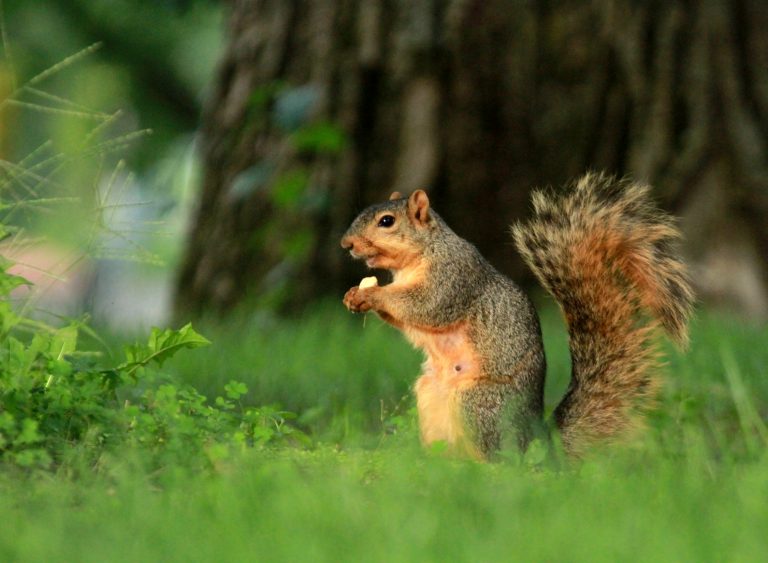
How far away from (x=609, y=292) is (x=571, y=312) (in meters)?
0.14

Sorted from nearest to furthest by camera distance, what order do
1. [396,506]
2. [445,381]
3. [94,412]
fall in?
1. [396,506]
2. [94,412]
3. [445,381]

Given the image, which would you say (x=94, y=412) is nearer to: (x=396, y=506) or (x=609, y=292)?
(x=396, y=506)

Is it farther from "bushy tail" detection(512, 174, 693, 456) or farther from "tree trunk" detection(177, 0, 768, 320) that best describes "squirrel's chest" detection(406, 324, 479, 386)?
"tree trunk" detection(177, 0, 768, 320)

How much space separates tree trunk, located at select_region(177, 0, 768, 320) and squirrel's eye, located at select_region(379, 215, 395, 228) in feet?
8.70

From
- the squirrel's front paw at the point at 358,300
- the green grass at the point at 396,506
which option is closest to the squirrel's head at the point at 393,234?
the squirrel's front paw at the point at 358,300

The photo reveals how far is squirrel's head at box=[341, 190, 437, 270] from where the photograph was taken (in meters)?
4.29

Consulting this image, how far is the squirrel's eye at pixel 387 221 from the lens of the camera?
4312 mm

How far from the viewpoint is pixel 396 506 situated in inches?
108

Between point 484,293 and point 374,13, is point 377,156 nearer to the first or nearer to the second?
point 374,13

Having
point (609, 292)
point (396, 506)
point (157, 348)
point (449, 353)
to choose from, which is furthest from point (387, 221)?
point (396, 506)

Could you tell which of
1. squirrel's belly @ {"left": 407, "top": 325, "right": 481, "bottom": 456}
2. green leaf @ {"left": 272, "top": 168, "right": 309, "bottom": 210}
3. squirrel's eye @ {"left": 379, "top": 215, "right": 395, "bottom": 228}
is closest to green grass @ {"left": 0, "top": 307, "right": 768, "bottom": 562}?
squirrel's belly @ {"left": 407, "top": 325, "right": 481, "bottom": 456}

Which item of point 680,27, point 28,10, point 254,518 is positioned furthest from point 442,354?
point 28,10

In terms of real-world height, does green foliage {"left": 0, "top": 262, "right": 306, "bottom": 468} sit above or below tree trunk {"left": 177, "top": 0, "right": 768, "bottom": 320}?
below

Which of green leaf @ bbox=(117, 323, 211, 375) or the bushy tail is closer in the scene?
green leaf @ bbox=(117, 323, 211, 375)
